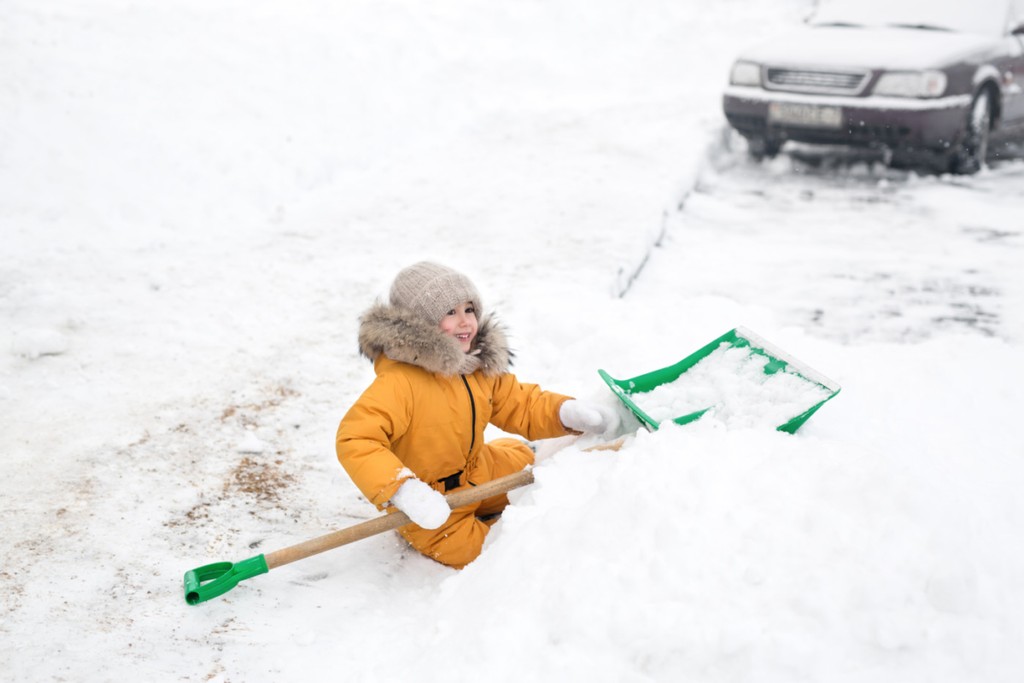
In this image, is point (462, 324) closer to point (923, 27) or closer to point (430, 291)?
point (430, 291)

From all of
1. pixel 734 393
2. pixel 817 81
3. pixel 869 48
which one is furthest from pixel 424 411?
pixel 869 48

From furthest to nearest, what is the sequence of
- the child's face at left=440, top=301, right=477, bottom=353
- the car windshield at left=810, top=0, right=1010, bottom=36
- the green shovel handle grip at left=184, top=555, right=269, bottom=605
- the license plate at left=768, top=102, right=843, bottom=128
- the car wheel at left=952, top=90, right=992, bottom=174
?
1. the car windshield at left=810, top=0, right=1010, bottom=36
2. the car wheel at left=952, top=90, right=992, bottom=174
3. the license plate at left=768, top=102, right=843, bottom=128
4. the child's face at left=440, top=301, right=477, bottom=353
5. the green shovel handle grip at left=184, top=555, right=269, bottom=605

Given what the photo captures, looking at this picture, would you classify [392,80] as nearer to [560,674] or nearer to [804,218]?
[804,218]

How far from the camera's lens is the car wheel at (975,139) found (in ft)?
23.0

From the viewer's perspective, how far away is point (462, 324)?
290 centimetres

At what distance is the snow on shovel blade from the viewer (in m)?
2.86

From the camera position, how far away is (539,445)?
3410 millimetres

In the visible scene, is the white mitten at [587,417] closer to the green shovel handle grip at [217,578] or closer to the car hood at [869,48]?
the green shovel handle grip at [217,578]

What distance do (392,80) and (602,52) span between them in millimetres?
4328

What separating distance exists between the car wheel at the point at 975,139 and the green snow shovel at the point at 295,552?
228 inches

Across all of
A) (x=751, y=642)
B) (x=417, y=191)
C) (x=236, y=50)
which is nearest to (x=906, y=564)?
(x=751, y=642)

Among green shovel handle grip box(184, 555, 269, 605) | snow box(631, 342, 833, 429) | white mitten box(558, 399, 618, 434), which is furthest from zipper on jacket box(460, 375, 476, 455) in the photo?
green shovel handle grip box(184, 555, 269, 605)

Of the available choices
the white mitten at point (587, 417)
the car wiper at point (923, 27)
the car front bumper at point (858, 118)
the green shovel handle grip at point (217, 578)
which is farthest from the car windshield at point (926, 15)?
the green shovel handle grip at point (217, 578)

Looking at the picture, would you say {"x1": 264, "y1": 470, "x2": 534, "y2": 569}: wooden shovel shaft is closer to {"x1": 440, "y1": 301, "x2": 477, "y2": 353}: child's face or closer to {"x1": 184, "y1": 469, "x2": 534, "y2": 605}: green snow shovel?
{"x1": 184, "y1": 469, "x2": 534, "y2": 605}: green snow shovel
